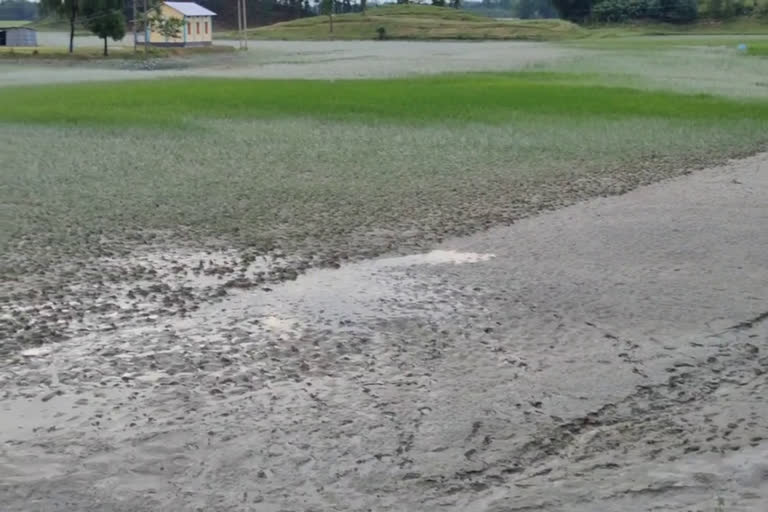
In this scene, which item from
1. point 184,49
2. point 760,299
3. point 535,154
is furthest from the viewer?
point 184,49

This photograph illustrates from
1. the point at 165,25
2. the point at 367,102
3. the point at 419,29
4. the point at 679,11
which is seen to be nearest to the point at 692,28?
the point at 679,11

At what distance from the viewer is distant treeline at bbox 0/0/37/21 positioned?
5204 inches

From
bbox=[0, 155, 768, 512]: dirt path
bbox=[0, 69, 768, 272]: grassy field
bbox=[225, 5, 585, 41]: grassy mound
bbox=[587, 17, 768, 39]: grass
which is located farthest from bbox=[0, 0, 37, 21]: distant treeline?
bbox=[0, 155, 768, 512]: dirt path

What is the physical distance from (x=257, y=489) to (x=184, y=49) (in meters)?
48.8

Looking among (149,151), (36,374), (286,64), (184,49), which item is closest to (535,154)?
(149,151)

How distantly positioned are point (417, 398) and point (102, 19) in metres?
43.3

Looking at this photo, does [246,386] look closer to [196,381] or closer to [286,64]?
[196,381]

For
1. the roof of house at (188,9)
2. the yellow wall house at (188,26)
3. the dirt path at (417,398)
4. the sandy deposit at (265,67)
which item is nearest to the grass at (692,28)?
the yellow wall house at (188,26)

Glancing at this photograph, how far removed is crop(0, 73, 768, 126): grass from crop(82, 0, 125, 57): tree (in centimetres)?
2117

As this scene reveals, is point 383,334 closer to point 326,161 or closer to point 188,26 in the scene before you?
point 326,161

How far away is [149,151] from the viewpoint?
11477mm

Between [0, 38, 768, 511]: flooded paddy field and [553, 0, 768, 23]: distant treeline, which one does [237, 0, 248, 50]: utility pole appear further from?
[0, 38, 768, 511]: flooded paddy field

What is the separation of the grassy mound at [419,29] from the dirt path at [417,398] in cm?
6202

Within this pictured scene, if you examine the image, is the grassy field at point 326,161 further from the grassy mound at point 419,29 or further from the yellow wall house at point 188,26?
the grassy mound at point 419,29
